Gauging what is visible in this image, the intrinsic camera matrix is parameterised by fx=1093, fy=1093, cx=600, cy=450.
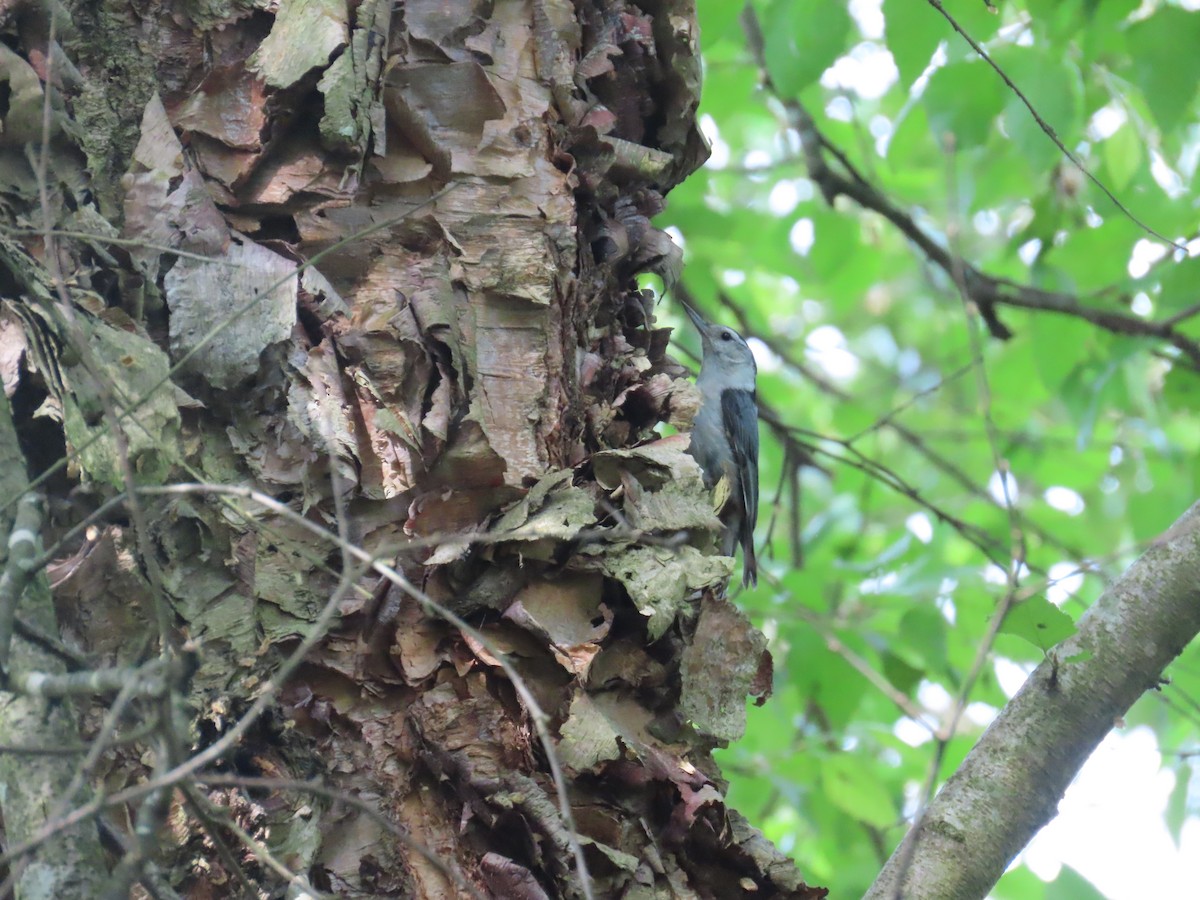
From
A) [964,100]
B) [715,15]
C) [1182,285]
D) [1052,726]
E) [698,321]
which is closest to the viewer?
[1052,726]

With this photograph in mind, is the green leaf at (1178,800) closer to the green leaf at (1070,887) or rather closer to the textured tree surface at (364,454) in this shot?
the green leaf at (1070,887)

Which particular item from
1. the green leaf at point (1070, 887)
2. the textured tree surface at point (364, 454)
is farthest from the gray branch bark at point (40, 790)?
the green leaf at point (1070, 887)

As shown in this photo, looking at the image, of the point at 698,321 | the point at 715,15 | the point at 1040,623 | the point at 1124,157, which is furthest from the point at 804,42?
the point at 698,321

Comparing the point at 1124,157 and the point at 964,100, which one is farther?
the point at 1124,157

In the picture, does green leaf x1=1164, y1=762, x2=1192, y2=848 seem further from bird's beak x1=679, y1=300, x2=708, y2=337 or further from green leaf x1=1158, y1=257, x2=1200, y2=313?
bird's beak x1=679, y1=300, x2=708, y2=337

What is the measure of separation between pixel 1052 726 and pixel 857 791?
80.1 inches

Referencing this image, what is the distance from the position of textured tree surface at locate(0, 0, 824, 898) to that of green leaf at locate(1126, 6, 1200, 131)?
1777mm

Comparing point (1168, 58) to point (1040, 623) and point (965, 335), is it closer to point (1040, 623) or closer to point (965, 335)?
point (1040, 623)

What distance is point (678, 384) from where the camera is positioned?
2.21m

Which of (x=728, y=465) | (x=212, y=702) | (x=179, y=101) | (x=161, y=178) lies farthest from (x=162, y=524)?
(x=728, y=465)

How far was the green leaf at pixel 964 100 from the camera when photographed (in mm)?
3240

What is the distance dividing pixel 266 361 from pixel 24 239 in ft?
1.41

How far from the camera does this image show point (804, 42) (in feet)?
10.2

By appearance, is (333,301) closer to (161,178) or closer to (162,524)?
(161,178)
